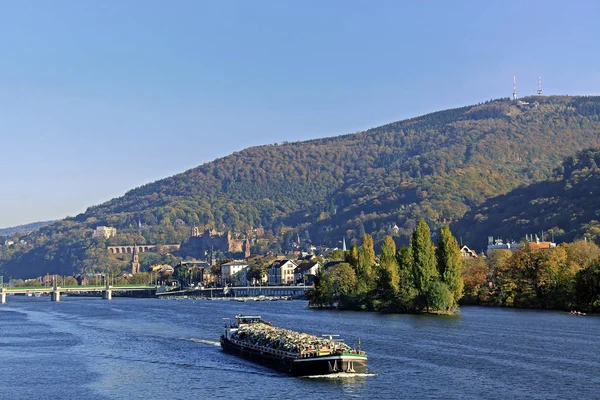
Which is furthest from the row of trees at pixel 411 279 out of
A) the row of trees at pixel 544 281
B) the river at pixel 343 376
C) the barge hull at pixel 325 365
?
the barge hull at pixel 325 365

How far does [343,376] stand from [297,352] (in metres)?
4.46

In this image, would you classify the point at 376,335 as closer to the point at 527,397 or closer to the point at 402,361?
the point at 402,361

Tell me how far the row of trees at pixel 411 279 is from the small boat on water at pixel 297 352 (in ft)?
130

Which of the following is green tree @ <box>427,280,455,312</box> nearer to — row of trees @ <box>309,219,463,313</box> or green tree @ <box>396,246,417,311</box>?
row of trees @ <box>309,219,463,313</box>

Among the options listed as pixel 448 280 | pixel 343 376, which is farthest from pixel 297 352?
pixel 448 280

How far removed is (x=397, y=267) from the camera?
12412cm

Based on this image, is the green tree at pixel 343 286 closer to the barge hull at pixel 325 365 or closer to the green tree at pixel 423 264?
the green tree at pixel 423 264

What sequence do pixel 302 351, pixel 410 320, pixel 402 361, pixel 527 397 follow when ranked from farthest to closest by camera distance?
pixel 410 320, pixel 402 361, pixel 302 351, pixel 527 397

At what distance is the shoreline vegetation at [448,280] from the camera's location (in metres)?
113

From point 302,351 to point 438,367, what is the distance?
10.5m

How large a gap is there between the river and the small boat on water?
0.91 m

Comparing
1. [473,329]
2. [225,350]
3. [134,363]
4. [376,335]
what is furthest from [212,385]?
[473,329]

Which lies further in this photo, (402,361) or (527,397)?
(402,361)

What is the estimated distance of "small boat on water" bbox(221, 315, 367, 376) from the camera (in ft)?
199
